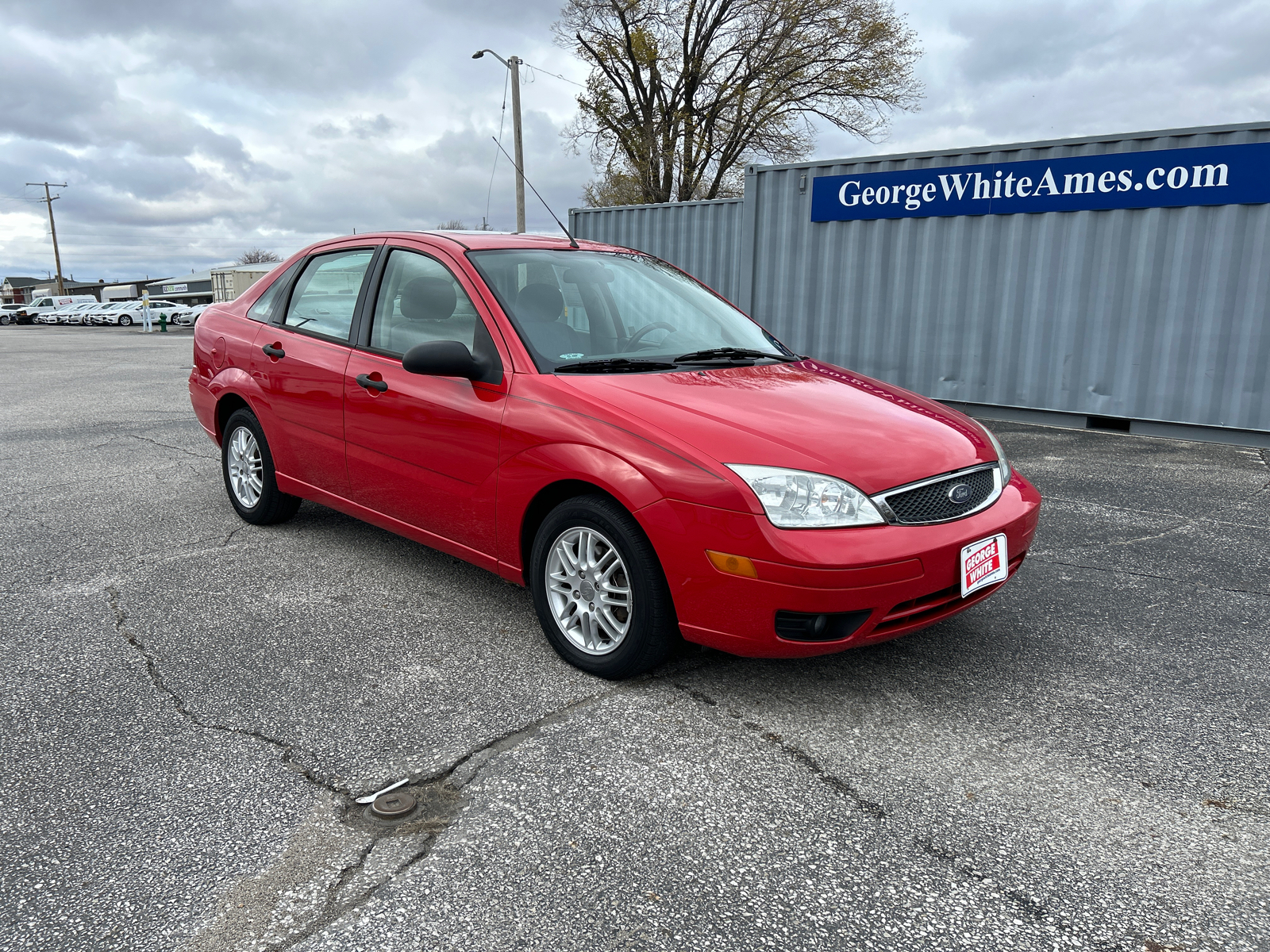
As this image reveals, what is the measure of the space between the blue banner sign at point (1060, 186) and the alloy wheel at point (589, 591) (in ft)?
24.2

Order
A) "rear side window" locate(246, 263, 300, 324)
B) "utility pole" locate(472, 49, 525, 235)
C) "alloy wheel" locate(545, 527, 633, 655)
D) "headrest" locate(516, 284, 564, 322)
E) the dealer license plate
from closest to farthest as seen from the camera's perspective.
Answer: the dealer license plate → "alloy wheel" locate(545, 527, 633, 655) → "headrest" locate(516, 284, 564, 322) → "rear side window" locate(246, 263, 300, 324) → "utility pole" locate(472, 49, 525, 235)

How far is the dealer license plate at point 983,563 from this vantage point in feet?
9.68

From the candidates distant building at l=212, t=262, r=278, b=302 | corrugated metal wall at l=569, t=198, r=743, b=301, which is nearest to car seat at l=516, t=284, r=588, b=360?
corrugated metal wall at l=569, t=198, r=743, b=301

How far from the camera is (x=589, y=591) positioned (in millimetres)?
3180

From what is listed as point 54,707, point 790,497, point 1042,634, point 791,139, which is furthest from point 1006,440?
point 791,139

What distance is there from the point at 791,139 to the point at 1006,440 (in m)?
22.5

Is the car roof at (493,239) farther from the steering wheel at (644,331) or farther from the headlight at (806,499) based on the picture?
the headlight at (806,499)

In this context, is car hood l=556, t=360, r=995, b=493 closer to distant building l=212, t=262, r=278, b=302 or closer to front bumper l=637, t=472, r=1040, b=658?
front bumper l=637, t=472, r=1040, b=658

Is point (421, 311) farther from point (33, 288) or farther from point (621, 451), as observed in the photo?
point (33, 288)

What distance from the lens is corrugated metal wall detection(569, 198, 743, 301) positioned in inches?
455

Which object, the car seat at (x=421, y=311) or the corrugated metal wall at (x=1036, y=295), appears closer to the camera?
the car seat at (x=421, y=311)

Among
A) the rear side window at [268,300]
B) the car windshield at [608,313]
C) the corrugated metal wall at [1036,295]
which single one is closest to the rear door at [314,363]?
the rear side window at [268,300]

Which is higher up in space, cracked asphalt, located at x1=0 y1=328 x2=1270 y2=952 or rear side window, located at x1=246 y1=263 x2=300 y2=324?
rear side window, located at x1=246 y1=263 x2=300 y2=324

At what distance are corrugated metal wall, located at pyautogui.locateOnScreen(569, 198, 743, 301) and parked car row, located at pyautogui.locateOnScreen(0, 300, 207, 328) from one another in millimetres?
32520
